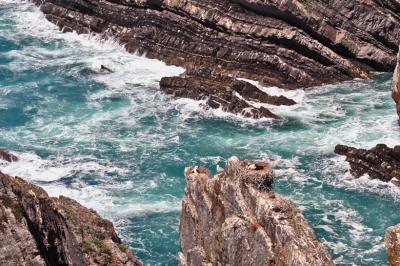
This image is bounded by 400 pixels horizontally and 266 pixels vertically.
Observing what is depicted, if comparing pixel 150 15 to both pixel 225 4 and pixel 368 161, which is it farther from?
pixel 368 161

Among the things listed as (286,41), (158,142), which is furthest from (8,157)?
(286,41)

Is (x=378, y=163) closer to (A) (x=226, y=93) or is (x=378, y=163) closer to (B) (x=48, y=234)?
(A) (x=226, y=93)

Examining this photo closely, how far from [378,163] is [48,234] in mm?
31206

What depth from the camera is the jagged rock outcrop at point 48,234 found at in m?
25.5

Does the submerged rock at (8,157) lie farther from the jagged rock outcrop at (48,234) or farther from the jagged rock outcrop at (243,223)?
the jagged rock outcrop at (243,223)

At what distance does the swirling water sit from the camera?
47.5 metres

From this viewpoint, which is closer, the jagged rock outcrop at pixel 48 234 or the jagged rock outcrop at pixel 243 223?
the jagged rock outcrop at pixel 243 223

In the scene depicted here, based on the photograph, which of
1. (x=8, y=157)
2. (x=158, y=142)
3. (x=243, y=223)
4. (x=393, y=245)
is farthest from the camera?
(x=158, y=142)

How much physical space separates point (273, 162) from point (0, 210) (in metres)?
33.0

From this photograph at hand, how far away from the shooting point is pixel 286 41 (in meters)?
75.3

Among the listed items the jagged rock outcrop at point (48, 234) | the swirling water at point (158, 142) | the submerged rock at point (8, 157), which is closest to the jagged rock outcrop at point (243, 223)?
the jagged rock outcrop at point (48, 234)

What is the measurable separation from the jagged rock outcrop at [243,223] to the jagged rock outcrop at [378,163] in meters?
24.5

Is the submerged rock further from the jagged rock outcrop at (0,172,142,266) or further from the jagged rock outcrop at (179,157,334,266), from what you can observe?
the jagged rock outcrop at (179,157,334,266)

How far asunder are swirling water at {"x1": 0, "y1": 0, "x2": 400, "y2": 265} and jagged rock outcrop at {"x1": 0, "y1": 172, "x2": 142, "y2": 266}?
37.1ft
